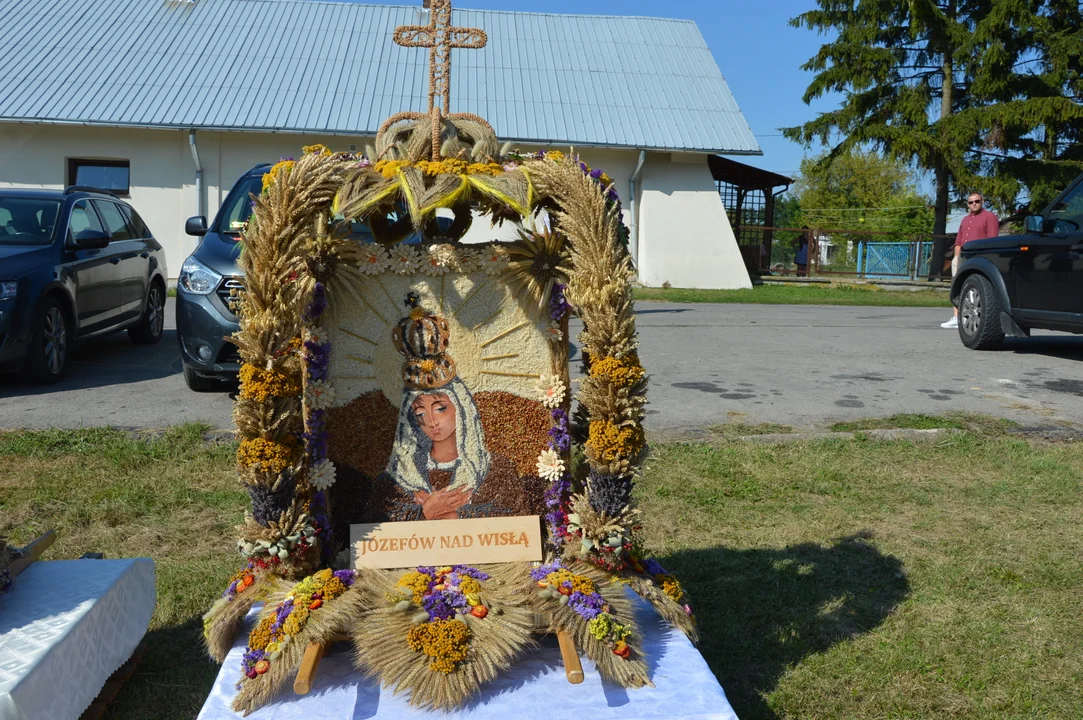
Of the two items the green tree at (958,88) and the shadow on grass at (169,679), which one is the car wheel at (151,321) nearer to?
the shadow on grass at (169,679)

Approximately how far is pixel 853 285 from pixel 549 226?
69.8 ft

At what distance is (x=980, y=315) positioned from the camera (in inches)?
398

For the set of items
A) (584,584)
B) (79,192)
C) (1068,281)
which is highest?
(79,192)

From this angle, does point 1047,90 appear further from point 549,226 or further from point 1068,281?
point 549,226

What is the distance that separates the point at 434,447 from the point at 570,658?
0.87 metres

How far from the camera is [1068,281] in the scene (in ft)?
28.8

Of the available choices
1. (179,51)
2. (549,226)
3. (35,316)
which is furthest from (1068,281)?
(179,51)

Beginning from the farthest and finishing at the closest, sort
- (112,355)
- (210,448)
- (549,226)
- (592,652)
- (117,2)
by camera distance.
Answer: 1. (117,2)
2. (112,355)
3. (210,448)
4. (549,226)
5. (592,652)

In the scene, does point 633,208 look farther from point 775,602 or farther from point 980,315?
point 775,602

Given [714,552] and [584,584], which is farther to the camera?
[714,552]

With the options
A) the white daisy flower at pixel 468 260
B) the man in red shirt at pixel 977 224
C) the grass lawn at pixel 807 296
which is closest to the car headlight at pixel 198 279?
the white daisy flower at pixel 468 260

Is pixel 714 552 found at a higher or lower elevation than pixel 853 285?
lower

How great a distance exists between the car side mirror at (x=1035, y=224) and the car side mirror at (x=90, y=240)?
29.8ft

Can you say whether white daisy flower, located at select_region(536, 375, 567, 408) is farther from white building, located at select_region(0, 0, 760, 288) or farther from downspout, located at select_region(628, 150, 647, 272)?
downspout, located at select_region(628, 150, 647, 272)
